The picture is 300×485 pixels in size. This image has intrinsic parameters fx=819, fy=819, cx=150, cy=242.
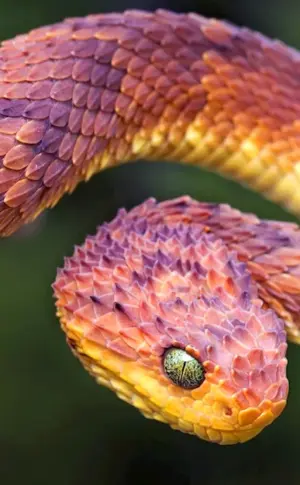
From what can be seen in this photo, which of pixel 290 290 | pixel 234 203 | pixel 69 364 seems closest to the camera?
pixel 290 290

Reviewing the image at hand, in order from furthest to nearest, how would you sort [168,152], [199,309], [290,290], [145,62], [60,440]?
[60,440]
[168,152]
[145,62]
[290,290]
[199,309]

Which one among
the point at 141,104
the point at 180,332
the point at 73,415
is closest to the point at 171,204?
the point at 141,104

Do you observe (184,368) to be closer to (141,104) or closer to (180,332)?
(180,332)

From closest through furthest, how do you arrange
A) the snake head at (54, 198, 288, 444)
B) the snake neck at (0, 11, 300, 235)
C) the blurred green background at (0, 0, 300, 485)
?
the snake head at (54, 198, 288, 444) → the snake neck at (0, 11, 300, 235) → the blurred green background at (0, 0, 300, 485)

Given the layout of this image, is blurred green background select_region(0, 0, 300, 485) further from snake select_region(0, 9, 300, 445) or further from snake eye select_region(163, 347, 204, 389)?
snake eye select_region(163, 347, 204, 389)

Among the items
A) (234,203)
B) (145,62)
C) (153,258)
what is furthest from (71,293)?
(234,203)

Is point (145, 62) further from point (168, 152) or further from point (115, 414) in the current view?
point (115, 414)

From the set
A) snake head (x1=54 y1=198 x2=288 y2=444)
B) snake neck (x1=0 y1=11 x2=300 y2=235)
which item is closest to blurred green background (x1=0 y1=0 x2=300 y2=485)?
snake neck (x1=0 y1=11 x2=300 y2=235)
